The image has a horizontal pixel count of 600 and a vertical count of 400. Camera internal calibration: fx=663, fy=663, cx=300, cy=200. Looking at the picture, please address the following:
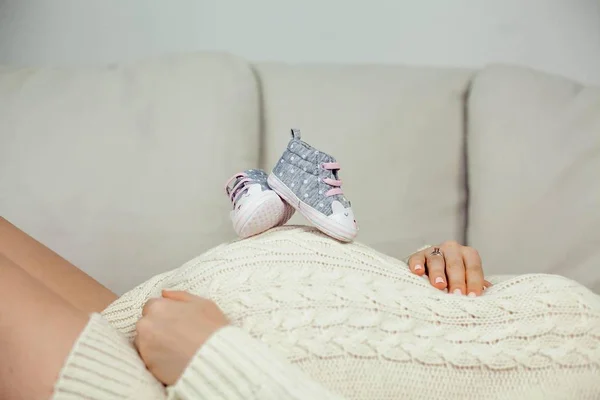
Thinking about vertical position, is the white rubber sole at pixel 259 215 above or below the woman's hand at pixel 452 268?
above

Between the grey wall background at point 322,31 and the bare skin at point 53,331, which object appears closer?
the bare skin at point 53,331

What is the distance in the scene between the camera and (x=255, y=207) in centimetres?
106

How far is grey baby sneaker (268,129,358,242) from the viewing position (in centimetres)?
105

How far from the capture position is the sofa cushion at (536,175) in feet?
4.34

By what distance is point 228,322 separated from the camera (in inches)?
34.7

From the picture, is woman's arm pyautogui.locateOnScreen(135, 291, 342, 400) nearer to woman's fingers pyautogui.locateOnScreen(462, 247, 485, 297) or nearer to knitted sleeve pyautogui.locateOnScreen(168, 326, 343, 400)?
knitted sleeve pyautogui.locateOnScreen(168, 326, 343, 400)

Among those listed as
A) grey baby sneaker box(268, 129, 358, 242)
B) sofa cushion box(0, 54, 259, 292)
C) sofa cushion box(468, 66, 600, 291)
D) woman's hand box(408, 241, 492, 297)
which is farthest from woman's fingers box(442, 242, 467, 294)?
sofa cushion box(0, 54, 259, 292)

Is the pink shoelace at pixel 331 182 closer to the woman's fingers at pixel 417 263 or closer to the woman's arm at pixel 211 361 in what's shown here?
the woman's fingers at pixel 417 263

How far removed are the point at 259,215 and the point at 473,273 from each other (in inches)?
14.1

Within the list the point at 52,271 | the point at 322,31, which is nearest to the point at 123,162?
the point at 52,271

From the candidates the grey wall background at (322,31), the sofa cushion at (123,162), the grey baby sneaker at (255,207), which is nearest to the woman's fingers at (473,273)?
the grey baby sneaker at (255,207)

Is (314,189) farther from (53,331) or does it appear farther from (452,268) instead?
(53,331)

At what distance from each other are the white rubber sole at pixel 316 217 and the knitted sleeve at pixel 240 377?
1.01 ft

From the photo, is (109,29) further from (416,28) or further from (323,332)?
(323,332)
